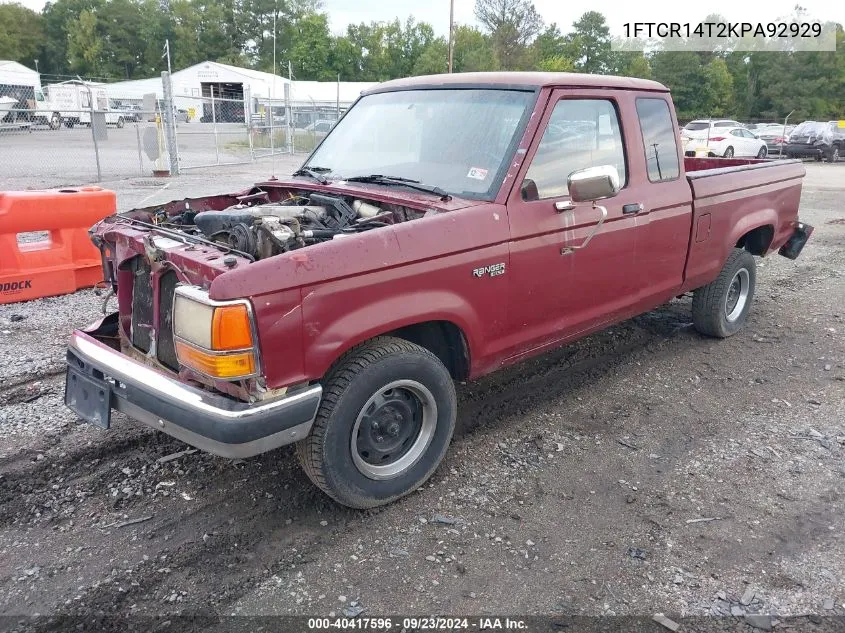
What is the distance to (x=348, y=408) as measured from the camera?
3.03m

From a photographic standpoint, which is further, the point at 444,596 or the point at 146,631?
the point at 444,596

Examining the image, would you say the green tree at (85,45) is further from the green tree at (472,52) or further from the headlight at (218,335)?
the headlight at (218,335)

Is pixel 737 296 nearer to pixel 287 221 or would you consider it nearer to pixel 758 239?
pixel 758 239

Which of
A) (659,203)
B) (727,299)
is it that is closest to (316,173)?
(659,203)

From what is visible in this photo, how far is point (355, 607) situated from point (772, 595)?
1.72 m

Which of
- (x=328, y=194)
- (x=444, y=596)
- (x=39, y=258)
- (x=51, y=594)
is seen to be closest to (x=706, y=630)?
(x=444, y=596)

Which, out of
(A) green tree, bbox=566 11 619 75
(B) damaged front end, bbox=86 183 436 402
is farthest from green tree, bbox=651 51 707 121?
(B) damaged front end, bbox=86 183 436 402

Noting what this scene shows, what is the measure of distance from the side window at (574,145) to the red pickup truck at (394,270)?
14mm

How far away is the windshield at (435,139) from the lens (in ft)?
12.1

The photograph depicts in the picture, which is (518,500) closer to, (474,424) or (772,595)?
→ (474,424)

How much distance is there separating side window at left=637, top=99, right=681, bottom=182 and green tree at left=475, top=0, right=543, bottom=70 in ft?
175

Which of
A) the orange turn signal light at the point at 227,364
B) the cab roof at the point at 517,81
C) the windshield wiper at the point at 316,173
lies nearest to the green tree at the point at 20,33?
the windshield wiper at the point at 316,173

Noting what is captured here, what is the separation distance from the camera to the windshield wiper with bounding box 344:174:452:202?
3637 millimetres

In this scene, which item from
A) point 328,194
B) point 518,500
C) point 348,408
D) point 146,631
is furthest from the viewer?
point 328,194
